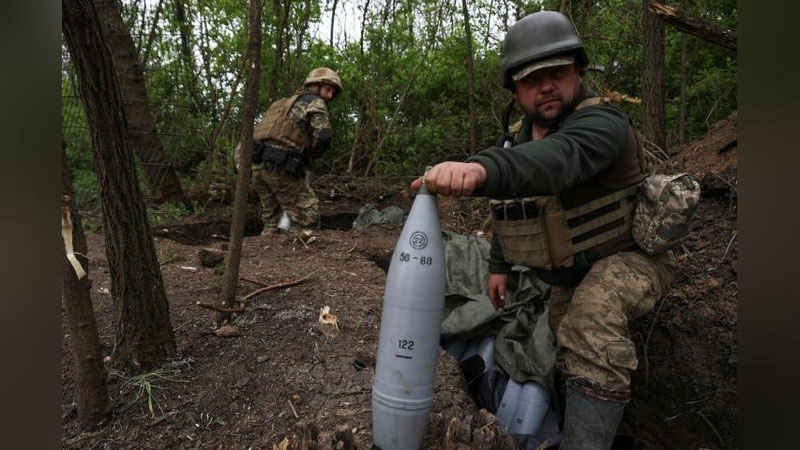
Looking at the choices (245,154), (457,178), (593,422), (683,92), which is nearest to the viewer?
(457,178)

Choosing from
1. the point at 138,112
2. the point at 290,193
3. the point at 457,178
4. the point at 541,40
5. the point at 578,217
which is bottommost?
the point at 290,193

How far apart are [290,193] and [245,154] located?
3.94m

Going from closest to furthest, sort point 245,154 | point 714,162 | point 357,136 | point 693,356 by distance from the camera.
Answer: point 245,154 < point 693,356 < point 714,162 < point 357,136

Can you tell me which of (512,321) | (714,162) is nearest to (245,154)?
(512,321)

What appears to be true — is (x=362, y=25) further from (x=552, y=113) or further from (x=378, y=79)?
(x=552, y=113)

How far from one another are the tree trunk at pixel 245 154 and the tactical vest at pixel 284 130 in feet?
12.0

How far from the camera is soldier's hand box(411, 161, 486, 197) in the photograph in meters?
1.67

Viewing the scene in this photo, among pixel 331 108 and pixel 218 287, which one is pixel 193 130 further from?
pixel 218 287

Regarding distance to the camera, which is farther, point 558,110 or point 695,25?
point 695,25

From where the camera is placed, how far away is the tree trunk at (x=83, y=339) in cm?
196

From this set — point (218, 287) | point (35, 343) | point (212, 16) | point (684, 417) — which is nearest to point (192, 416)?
point (218, 287)

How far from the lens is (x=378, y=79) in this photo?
9.05 m

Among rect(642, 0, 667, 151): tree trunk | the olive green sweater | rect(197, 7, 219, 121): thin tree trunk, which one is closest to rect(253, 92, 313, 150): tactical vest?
rect(197, 7, 219, 121): thin tree trunk

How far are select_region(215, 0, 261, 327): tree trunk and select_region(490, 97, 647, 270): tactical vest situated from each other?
4.83 ft
